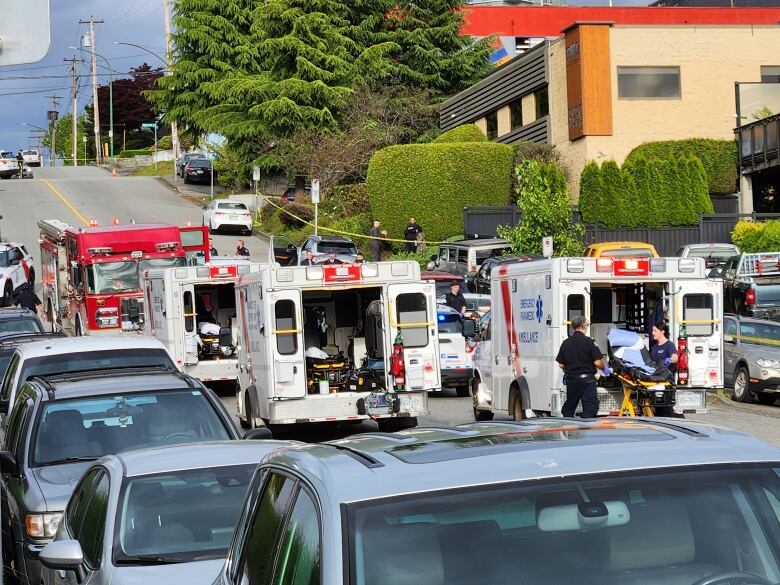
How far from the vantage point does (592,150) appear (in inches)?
1834

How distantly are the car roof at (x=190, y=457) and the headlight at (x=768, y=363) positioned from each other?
17945mm

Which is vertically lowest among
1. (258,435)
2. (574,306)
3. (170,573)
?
(170,573)

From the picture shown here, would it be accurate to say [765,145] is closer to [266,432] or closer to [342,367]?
[342,367]

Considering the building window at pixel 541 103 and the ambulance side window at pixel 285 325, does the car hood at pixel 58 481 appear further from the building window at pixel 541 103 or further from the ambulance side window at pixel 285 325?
the building window at pixel 541 103

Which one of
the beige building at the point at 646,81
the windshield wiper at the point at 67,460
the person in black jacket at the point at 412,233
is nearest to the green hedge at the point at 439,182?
the person in black jacket at the point at 412,233

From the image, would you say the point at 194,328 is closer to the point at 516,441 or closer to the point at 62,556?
the point at 62,556

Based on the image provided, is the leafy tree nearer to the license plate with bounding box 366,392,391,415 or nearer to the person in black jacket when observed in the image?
the person in black jacket

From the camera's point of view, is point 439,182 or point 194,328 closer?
point 194,328

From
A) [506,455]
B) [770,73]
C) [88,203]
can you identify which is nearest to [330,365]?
[506,455]

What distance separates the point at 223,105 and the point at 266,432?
58212mm

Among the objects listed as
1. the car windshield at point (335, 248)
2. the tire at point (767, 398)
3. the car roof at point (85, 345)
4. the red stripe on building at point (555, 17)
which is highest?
the red stripe on building at point (555, 17)

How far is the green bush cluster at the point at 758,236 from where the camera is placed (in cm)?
3878

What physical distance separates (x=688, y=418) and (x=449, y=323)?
592 centimetres

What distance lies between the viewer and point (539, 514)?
12.8ft
